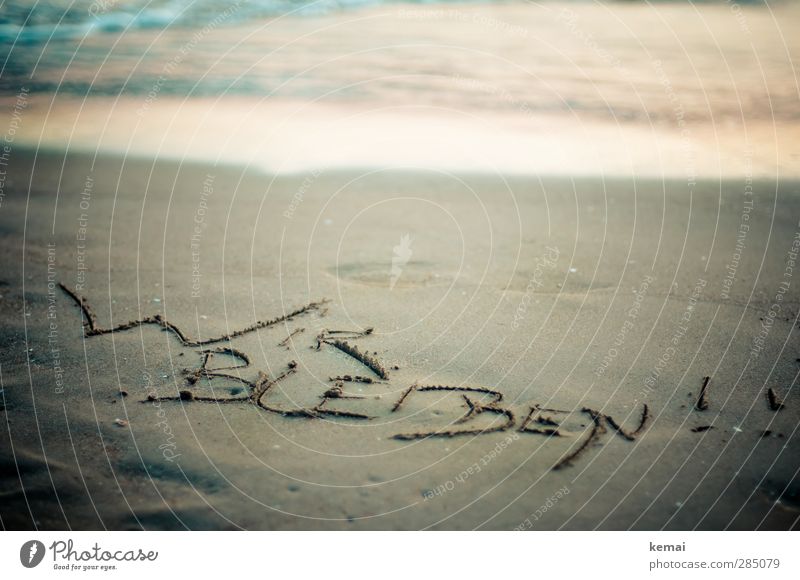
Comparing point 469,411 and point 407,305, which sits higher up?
point 407,305

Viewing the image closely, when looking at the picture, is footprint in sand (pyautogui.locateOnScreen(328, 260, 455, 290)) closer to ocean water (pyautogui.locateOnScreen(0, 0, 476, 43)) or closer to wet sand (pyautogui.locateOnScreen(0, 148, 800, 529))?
wet sand (pyautogui.locateOnScreen(0, 148, 800, 529))

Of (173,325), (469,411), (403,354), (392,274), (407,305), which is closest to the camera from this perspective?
(469,411)

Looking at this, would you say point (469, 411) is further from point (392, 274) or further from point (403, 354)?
point (392, 274)

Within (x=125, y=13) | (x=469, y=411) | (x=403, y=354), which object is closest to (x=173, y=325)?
(x=403, y=354)

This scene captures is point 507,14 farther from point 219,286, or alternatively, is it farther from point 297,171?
point 219,286

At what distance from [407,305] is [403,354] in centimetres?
62

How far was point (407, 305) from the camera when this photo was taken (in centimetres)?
505

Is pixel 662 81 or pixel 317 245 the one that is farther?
pixel 662 81

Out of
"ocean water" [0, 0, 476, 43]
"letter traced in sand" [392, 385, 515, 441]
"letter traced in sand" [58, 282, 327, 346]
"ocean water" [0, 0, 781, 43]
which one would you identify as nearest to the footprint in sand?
"letter traced in sand" [58, 282, 327, 346]

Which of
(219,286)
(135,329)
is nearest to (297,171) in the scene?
(219,286)

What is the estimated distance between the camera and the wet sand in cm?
341

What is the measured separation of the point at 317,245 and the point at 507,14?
22.0 feet

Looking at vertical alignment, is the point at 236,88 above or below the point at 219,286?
above
